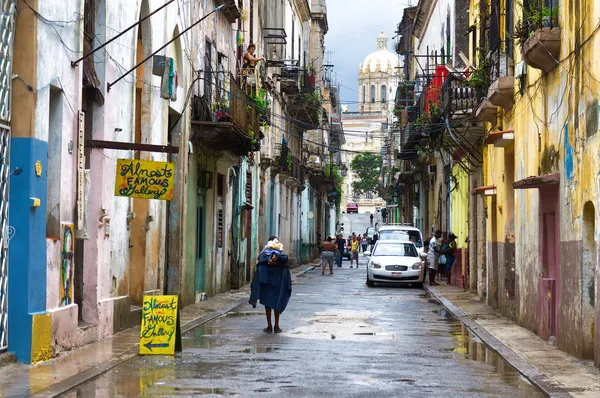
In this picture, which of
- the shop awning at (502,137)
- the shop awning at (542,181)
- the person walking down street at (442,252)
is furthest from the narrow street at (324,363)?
the person walking down street at (442,252)

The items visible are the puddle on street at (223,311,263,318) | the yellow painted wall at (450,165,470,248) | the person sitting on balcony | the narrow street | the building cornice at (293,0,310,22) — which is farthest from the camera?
the building cornice at (293,0,310,22)

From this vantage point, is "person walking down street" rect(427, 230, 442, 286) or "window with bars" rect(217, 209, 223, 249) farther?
"person walking down street" rect(427, 230, 442, 286)

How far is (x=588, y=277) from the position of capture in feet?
43.2

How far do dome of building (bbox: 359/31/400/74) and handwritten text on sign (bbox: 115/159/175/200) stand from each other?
448ft

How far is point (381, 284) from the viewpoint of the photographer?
3522 centimetres

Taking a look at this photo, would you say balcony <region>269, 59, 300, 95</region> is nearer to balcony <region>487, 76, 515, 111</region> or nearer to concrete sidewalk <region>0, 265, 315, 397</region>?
balcony <region>487, 76, 515, 111</region>

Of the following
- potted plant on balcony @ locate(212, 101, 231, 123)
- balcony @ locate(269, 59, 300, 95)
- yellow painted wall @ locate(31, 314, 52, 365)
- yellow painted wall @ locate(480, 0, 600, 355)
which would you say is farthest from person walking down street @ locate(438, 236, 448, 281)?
yellow painted wall @ locate(31, 314, 52, 365)

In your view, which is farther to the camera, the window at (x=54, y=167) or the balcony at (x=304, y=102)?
the balcony at (x=304, y=102)

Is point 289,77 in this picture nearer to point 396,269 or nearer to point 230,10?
point 396,269

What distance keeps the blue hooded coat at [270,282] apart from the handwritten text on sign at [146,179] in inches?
114

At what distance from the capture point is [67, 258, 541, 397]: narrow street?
10609 mm

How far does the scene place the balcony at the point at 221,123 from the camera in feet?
77.9

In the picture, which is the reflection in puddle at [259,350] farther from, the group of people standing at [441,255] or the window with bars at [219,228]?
the group of people standing at [441,255]

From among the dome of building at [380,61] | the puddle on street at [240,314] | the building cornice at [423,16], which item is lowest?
the puddle on street at [240,314]
